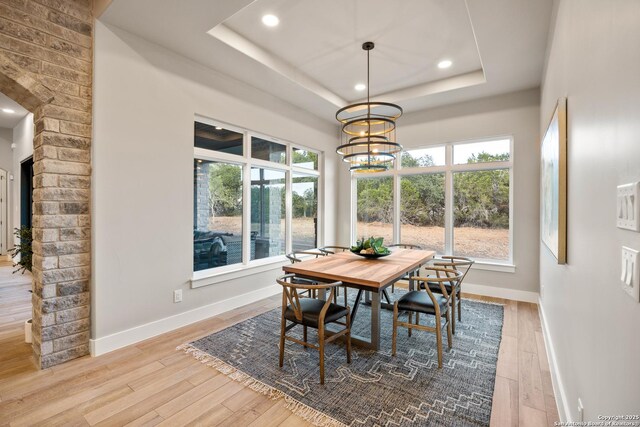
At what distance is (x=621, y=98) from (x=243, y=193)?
3809mm

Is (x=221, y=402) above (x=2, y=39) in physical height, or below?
below

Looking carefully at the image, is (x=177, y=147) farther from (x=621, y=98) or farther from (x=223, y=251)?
(x=621, y=98)

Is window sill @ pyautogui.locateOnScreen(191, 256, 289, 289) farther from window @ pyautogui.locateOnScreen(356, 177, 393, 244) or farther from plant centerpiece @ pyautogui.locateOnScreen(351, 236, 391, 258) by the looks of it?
window @ pyautogui.locateOnScreen(356, 177, 393, 244)

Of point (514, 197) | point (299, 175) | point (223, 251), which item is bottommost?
point (223, 251)

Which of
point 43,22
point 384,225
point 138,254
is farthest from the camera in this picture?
point 384,225

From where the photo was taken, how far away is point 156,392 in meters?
2.21

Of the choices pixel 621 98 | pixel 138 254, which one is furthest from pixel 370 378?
pixel 138 254

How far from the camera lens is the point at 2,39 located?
2293 mm

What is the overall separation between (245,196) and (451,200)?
323 cm

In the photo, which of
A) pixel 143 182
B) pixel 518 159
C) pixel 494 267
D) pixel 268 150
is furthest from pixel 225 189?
pixel 518 159

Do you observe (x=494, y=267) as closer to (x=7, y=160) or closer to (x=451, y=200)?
(x=451, y=200)

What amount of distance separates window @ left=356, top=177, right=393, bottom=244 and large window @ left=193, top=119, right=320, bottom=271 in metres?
1.14

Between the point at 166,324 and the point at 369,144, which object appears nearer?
the point at 369,144

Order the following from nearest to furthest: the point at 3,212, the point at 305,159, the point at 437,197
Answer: the point at 437,197 < the point at 305,159 < the point at 3,212
